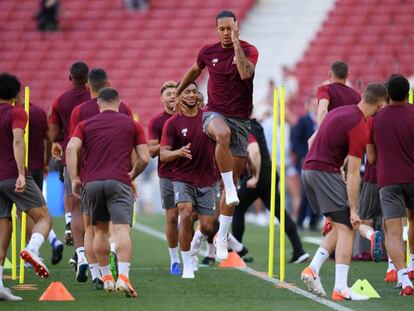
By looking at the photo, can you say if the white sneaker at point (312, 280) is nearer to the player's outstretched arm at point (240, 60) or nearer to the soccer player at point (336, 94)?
the player's outstretched arm at point (240, 60)

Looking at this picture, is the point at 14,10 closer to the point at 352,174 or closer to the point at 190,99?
the point at 190,99

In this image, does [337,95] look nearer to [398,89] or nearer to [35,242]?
[398,89]

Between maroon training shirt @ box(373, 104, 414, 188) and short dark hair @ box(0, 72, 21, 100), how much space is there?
351 centimetres

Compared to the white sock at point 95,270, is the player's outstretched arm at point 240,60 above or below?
above

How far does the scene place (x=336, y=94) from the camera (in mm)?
12625

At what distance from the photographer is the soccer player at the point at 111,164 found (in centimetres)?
1060

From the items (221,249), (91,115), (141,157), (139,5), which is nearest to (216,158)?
(221,249)

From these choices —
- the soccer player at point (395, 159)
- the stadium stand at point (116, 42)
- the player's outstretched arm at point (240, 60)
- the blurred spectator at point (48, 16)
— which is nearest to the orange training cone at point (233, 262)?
the soccer player at point (395, 159)

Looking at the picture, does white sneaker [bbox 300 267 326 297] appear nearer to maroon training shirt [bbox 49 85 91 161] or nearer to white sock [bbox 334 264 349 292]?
white sock [bbox 334 264 349 292]

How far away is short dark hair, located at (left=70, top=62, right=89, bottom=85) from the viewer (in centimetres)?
1297

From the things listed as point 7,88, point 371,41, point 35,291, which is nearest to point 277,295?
point 35,291

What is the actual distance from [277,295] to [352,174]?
1.59m

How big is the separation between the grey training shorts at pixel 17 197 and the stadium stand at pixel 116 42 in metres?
18.0

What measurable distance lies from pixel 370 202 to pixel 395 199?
4.96 feet
